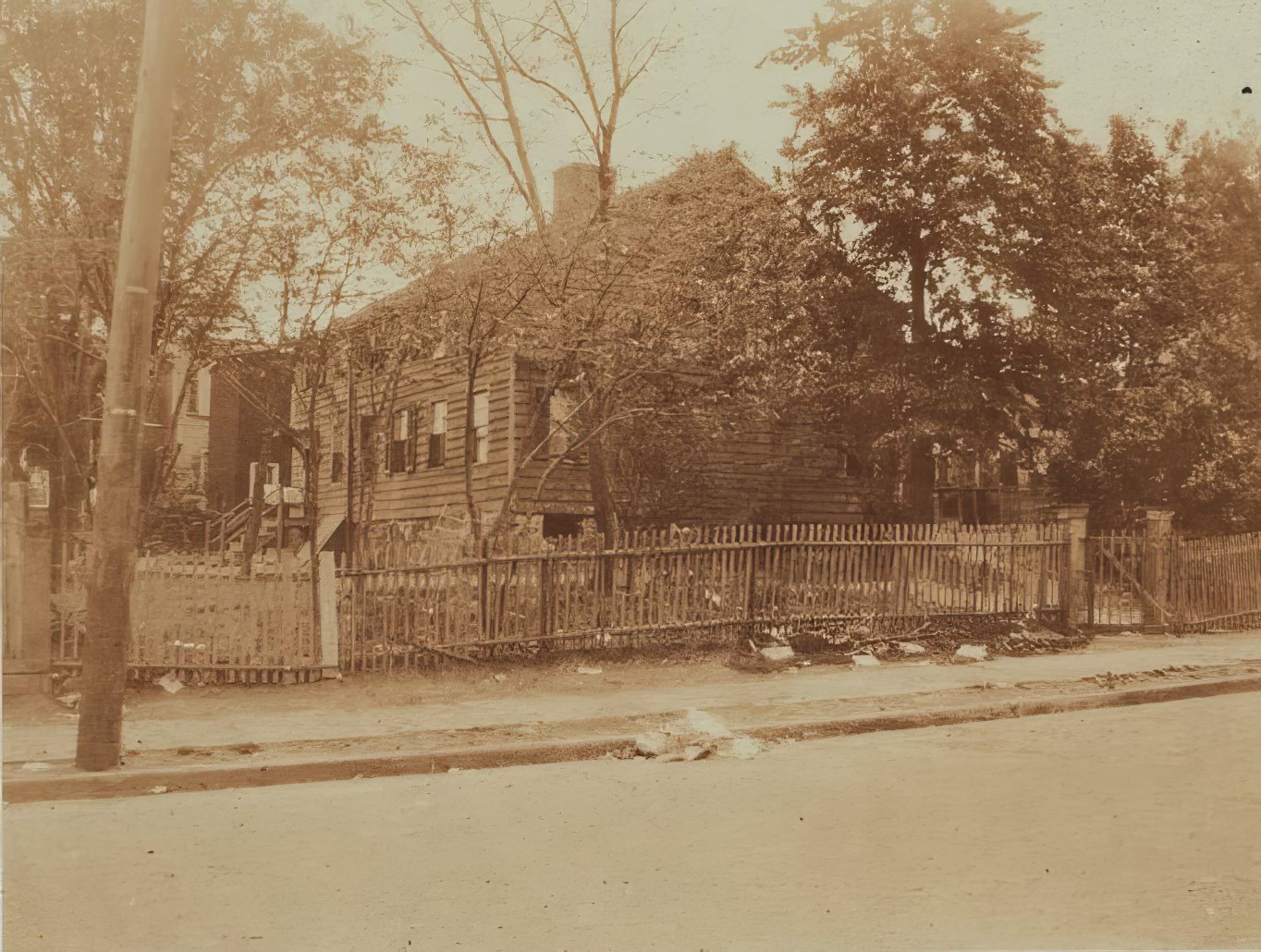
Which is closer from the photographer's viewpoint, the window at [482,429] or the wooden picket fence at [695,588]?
the wooden picket fence at [695,588]

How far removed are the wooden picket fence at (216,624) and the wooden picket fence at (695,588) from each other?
48 cm

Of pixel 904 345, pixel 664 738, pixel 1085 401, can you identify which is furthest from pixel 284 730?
pixel 1085 401

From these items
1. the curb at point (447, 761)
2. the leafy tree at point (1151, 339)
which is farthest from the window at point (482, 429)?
the curb at point (447, 761)

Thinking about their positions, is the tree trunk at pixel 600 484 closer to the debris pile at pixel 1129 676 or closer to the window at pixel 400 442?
the debris pile at pixel 1129 676

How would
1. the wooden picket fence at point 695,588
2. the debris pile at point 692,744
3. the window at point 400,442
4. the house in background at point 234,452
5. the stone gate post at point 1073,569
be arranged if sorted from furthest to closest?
the house in background at point 234,452, the window at point 400,442, the stone gate post at point 1073,569, the wooden picket fence at point 695,588, the debris pile at point 692,744

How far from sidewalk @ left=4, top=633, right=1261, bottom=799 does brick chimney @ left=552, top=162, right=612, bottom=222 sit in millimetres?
6891

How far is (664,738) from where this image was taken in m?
8.31

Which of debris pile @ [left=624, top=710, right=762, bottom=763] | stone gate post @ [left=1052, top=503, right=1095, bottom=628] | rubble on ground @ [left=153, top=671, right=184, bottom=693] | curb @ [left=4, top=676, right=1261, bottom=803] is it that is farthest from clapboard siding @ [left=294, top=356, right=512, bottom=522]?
debris pile @ [left=624, top=710, right=762, bottom=763]

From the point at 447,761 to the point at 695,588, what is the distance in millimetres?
5443

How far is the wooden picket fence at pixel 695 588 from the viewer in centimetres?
1096

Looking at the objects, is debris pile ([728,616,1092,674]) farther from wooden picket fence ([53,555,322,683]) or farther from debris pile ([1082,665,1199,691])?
wooden picket fence ([53,555,322,683])

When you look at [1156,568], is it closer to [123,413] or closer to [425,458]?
[123,413]

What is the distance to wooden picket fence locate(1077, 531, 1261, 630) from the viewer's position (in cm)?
1609

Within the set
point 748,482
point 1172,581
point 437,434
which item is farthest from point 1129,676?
point 437,434
